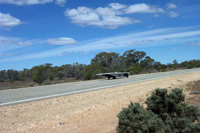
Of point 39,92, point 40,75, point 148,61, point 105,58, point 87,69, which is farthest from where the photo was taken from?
point 148,61

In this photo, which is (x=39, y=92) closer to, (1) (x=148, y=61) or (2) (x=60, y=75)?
(2) (x=60, y=75)

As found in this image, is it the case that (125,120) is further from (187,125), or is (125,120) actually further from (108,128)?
(187,125)

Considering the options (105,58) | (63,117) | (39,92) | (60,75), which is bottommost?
(63,117)

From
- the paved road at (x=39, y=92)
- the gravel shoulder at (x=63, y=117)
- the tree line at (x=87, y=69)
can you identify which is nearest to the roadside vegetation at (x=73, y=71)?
the tree line at (x=87, y=69)

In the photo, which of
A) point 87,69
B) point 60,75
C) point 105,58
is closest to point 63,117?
point 87,69

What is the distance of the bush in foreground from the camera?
4.98 meters

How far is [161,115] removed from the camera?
19.6 ft

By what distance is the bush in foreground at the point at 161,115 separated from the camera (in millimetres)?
4980

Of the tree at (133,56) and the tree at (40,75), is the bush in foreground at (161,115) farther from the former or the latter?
the tree at (133,56)

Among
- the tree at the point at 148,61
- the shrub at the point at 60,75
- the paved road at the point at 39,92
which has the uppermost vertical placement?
the tree at the point at 148,61

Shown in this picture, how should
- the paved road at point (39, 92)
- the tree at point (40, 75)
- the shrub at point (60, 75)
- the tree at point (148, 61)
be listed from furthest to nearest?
the tree at point (148, 61)
the shrub at point (60, 75)
the tree at point (40, 75)
the paved road at point (39, 92)

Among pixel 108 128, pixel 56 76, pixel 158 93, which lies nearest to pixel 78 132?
pixel 108 128

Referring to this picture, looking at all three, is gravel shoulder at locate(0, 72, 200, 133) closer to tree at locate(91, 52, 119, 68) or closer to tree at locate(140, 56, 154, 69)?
tree at locate(91, 52, 119, 68)

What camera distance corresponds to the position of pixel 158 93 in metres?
6.30
